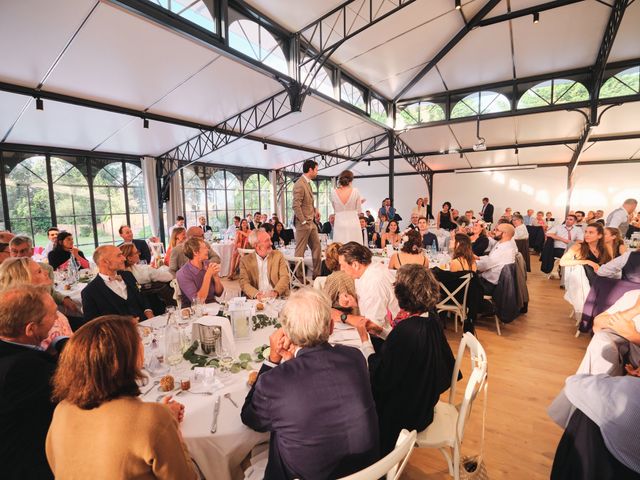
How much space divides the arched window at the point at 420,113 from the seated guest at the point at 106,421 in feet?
36.4

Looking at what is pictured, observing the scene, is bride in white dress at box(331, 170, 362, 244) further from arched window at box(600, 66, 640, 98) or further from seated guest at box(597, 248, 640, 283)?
arched window at box(600, 66, 640, 98)

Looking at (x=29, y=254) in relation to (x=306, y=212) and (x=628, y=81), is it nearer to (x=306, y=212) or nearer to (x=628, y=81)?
(x=306, y=212)

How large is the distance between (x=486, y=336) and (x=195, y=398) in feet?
12.8

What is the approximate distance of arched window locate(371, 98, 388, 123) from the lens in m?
9.64

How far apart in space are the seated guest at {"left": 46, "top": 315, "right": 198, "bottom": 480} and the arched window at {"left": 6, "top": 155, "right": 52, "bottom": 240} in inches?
338

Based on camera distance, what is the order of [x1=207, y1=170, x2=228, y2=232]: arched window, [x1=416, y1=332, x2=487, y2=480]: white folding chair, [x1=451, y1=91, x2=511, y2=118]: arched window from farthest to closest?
[x1=207, y1=170, x2=228, y2=232]: arched window
[x1=451, y1=91, x2=511, y2=118]: arched window
[x1=416, y1=332, x2=487, y2=480]: white folding chair

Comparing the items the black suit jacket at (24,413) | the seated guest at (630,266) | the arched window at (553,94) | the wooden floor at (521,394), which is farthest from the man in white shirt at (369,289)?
the arched window at (553,94)

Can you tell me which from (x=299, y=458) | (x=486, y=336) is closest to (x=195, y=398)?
(x=299, y=458)

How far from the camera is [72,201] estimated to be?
797 cm

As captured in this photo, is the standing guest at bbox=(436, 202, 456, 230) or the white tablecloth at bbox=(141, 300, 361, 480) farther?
the standing guest at bbox=(436, 202, 456, 230)

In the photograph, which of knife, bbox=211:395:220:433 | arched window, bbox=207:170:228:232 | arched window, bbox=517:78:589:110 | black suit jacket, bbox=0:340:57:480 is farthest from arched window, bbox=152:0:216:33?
arched window, bbox=517:78:589:110

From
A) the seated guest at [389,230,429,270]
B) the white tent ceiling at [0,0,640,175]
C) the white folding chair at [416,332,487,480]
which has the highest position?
the white tent ceiling at [0,0,640,175]

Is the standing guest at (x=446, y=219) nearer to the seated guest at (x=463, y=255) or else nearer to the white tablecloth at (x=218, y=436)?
the seated guest at (x=463, y=255)

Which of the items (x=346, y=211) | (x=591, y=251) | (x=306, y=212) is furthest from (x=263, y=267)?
(x=591, y=251)
